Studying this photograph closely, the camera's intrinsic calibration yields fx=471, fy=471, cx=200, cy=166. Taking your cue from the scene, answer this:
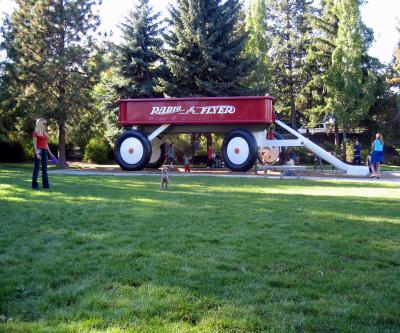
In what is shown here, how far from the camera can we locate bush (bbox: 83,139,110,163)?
104 ft

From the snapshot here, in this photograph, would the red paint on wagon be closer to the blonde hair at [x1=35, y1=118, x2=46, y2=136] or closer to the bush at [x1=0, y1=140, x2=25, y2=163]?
the blonde hair at [x1=35, y1=118, x2=46, y2=136]

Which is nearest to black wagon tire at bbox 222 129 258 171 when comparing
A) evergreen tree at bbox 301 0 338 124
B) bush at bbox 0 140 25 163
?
evergreen tree at bbox 301 0 338 124

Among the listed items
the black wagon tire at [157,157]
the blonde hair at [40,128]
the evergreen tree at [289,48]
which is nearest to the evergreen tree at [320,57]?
the evergreen tree at [289,48]

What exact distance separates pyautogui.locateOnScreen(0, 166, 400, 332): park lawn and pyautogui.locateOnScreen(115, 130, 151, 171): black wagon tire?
37.2 ft

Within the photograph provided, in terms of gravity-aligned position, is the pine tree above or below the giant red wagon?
above

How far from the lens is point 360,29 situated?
1222 inches

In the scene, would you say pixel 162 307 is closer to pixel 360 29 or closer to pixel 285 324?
pixel 285 324

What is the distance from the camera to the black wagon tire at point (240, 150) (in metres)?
18.6

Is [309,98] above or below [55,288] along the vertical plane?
above

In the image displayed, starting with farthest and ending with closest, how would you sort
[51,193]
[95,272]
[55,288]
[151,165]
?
[151,165]
[51,193]
[95,272]
[55,288]

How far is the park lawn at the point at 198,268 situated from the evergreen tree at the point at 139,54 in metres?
21.0

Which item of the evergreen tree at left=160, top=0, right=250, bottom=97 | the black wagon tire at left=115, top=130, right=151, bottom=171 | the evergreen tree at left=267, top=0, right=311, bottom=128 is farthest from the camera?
the evergreen tree at left=267, top=0, right=311, bottom=128

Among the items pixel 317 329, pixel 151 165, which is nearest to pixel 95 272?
pixel 317 329

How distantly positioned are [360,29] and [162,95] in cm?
1390
